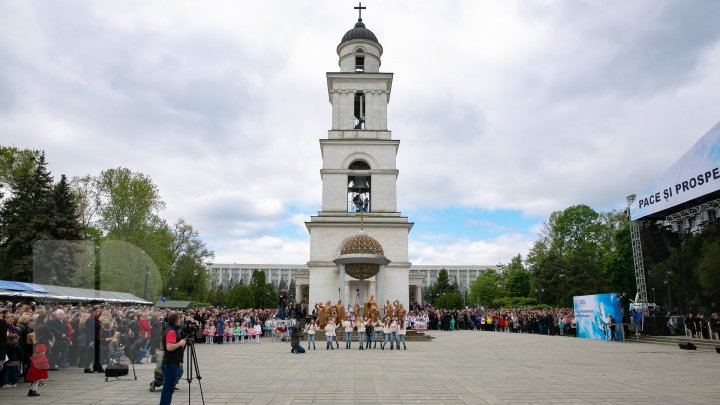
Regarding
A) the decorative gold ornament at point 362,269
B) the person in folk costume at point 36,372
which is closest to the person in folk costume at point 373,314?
the decorative gold ornament at point 362,269

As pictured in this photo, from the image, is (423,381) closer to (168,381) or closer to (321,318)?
(168,381)

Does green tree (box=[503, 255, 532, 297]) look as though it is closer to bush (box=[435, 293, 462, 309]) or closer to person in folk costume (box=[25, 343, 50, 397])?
bush (box=[435, 293, 462, 309])

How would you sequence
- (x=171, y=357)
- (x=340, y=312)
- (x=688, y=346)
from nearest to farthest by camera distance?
(x=171, y=357), (x=688, y=346), (x=340, y=312)

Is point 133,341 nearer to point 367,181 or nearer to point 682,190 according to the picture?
point 682,190

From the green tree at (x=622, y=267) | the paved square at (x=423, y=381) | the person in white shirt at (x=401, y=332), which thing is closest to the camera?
the paved square at (x=423, y=381)

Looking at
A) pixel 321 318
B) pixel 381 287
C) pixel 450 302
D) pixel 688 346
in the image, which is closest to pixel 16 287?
pixel 321 318

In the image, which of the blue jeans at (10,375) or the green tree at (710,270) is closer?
the blue jeans at (10,375)

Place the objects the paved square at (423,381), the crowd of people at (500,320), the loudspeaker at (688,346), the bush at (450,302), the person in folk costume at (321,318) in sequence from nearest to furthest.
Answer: the paved square at (423,381) → the loudspeaker at (688,346) → the person in folk costume at (321,318) → the crowd of people at (500,320) → the bush at (450,302)

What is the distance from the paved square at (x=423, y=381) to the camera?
9.26 metres

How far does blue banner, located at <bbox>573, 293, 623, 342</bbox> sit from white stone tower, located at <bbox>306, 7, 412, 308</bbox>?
11.4 m

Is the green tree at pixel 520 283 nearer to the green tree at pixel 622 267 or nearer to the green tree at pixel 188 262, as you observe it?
the green tree at pixel 622 267

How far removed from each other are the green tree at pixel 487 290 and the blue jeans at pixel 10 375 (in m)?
73.7

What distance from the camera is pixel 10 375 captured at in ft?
37.4

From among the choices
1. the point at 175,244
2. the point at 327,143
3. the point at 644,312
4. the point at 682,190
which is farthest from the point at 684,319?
the point at 175,244
